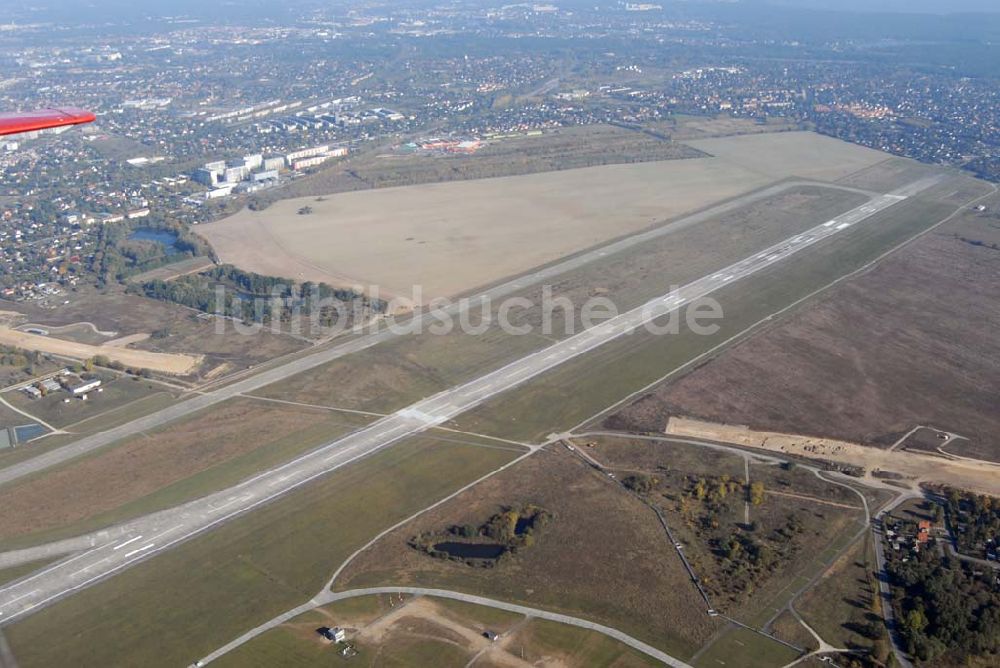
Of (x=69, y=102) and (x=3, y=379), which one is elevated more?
(x=69, y=102)

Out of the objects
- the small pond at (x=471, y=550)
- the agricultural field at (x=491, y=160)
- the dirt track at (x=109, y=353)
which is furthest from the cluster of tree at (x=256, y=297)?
the small pond at (x=471, y=550)

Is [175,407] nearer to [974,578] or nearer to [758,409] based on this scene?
[758,409]

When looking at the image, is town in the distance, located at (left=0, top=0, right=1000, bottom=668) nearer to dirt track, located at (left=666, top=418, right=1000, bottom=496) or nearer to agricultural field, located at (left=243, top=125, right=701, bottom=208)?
dirt track, located at (left=666, top=418, right=1000, bottom=496)

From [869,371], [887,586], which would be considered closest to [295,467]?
[887,586]

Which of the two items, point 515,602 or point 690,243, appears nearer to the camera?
point 515,602

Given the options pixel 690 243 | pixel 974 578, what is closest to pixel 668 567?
pixel 974 578

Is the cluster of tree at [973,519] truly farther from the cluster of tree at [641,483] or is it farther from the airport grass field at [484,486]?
the cluster of tree at [641,483]

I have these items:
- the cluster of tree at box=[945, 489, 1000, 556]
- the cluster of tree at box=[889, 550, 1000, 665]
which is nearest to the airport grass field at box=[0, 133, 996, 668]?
the cluster of tree at box=[889, 550, 1000, 665]

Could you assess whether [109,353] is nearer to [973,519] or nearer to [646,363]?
[646,363]
